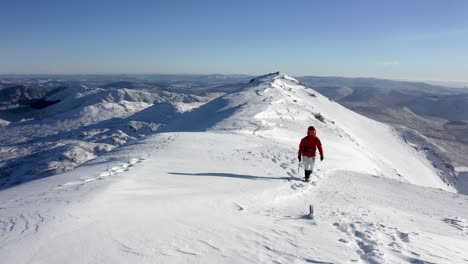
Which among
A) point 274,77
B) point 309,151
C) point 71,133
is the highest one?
point 274,77

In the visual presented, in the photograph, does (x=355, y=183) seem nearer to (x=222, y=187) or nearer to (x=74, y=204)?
(x=222, y=187)

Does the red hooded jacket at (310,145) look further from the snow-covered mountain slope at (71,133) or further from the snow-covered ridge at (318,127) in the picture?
the snow-covered mountain slope at (71,133)

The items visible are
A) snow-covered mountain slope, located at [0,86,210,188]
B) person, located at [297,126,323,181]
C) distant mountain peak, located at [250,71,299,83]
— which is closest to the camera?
person, located at [297,126,323,181]

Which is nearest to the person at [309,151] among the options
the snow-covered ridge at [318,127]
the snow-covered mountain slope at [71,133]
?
the snow-covered ridge at [318,127]

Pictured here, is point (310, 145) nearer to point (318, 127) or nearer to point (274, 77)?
point (318, 127)

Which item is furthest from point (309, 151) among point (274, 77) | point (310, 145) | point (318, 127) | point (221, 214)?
point (274, 77)

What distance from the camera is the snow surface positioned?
4352 millimetres

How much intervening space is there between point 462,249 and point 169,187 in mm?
6035

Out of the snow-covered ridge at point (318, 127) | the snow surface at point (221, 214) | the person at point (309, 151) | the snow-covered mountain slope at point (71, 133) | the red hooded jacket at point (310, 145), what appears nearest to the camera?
the snow surface at point (221, 214)

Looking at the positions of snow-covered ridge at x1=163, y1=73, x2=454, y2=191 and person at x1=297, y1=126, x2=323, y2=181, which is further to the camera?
snow-covered ridge at x1=163, y1=73, x2=454, y2=191

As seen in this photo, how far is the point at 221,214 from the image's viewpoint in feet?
20.8

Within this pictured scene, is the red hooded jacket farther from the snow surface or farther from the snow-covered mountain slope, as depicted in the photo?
the snow-covered mountain slope

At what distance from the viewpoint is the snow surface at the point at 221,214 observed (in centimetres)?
435

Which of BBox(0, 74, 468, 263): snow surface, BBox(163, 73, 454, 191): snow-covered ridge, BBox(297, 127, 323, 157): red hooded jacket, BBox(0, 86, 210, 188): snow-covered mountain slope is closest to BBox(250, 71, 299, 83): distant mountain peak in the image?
BBox(163, 73, 454, 191): snow-covered ridge
